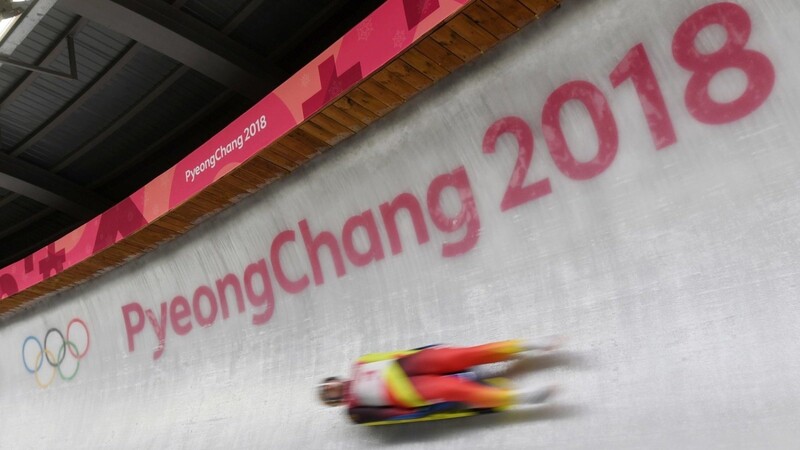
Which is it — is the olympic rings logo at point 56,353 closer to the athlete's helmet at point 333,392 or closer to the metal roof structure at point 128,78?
the metal roof structure at point 128,78

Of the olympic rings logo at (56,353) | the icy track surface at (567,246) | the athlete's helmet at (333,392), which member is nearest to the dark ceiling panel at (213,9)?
the icy track surface at (567,246)

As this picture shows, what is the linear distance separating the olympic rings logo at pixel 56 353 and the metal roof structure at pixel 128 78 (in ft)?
5.49

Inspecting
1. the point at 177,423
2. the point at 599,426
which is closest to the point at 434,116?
the point at 599,426

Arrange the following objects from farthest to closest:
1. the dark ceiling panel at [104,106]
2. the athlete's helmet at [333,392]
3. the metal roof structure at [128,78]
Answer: the dark ceiling panel at [104,106] < the metal roof structure at [128,78] < the athlete's helmet at [333,392]

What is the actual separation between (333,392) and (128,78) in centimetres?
423

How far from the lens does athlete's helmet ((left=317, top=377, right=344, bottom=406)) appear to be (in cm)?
396

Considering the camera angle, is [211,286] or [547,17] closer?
[547,17]

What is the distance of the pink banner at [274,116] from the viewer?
12.4ft

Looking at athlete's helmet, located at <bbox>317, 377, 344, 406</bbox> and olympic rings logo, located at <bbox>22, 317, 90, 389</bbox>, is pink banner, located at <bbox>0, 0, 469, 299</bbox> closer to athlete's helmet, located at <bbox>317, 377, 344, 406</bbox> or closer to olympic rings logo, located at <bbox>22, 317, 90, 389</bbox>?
olympic rings logo, located at <bbox>22, 317, 90, 389</bbox>

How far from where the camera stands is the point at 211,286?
618cm

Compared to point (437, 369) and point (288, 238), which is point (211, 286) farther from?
point (437, 369)

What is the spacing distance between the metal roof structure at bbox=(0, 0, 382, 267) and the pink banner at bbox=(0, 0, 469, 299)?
1129 millimetres

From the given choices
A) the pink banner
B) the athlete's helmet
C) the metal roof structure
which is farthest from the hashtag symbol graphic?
the athlete's helmet

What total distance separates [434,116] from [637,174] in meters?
1.52
